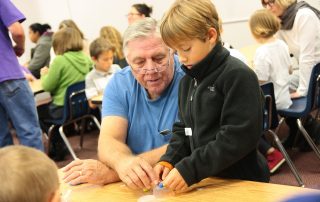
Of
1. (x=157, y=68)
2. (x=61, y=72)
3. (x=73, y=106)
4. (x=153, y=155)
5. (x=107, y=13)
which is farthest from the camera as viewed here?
(x=107, y=13)

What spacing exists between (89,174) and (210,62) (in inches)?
26.0

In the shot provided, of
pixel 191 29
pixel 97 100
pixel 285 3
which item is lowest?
pixel 97 100

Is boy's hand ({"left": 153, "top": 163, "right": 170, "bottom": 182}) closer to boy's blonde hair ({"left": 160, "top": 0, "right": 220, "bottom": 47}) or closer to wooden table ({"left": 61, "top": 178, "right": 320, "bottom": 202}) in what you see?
wooden table ({"left": 61, "top": 178, "right": 320, "bottom": 202})

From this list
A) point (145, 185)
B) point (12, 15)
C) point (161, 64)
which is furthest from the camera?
point (12, 15)

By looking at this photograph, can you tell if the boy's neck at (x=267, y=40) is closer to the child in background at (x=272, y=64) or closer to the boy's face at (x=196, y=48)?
the child in background at (x=272, y=64)

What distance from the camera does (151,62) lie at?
183 cm

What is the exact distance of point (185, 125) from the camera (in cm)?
154

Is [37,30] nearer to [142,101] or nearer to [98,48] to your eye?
[98,48]

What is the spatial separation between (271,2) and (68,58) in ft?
7.37

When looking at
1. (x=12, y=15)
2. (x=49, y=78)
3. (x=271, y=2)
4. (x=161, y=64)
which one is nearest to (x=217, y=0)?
(x=271, y=2)

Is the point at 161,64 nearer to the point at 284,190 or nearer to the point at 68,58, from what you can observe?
the point at 284,190

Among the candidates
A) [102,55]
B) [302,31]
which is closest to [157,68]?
[302,31]

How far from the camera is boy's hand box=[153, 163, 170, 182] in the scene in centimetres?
146

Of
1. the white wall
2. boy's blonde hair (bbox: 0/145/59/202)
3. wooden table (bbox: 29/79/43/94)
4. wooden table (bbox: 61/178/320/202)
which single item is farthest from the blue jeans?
the white wall
